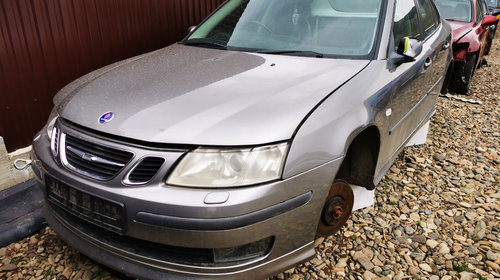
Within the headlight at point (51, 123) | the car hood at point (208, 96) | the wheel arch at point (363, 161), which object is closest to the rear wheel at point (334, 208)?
the wheel arch at point (363, 161)

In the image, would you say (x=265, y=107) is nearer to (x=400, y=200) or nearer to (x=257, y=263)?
(x=257, y=263)

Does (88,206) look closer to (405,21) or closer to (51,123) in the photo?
(51,123)

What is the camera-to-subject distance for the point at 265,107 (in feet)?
5.75

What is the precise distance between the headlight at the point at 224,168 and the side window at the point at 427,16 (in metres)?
2.55

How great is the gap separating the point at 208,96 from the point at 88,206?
30.4 inches

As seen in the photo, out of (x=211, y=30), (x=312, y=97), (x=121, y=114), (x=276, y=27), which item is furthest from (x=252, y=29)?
(x=121, y=114)

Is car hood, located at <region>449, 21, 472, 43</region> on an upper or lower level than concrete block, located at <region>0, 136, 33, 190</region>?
upper

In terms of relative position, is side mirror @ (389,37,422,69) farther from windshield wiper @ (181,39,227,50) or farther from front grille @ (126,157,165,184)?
front grille @ (126,157,165,184)

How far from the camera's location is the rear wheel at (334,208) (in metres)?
2.04

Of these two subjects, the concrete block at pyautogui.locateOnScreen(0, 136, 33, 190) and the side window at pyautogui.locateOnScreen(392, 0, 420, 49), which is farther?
the concrete block at pyautogui.locateOnScreen(0, 136, 33, 190)

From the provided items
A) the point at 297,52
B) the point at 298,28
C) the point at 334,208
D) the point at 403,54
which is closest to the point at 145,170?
the point at 334,208

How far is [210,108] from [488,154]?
11.2 feet

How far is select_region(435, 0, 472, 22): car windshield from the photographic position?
6141mm

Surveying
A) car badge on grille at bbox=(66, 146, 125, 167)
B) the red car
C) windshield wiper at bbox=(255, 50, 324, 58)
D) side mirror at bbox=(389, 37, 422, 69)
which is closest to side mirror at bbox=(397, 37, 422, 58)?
side mirror at bbox=(389, 37, 422, 69)
